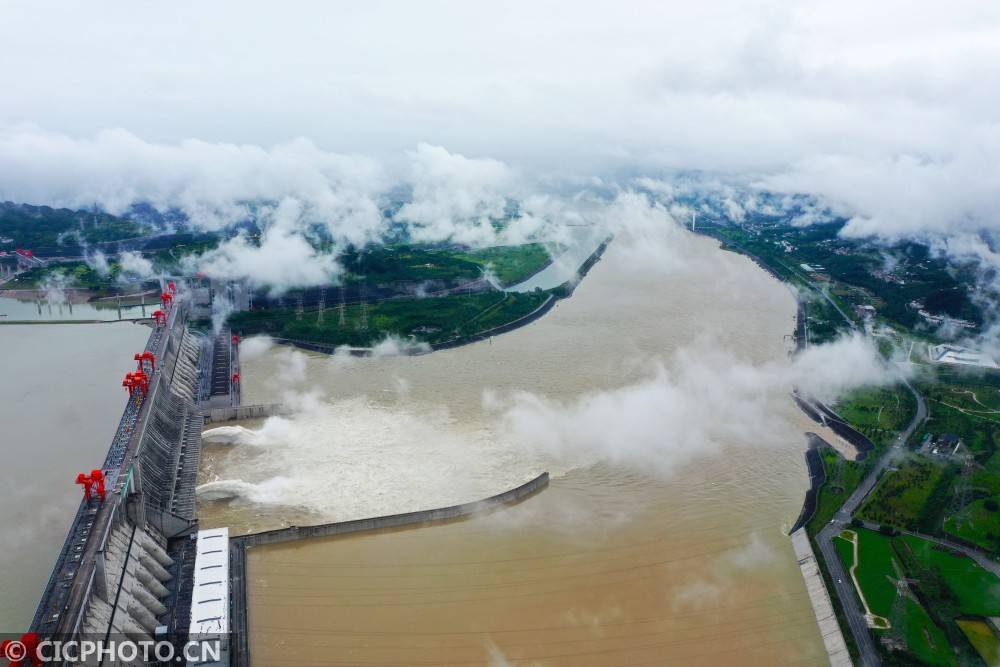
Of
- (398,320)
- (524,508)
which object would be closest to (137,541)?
(524,508)

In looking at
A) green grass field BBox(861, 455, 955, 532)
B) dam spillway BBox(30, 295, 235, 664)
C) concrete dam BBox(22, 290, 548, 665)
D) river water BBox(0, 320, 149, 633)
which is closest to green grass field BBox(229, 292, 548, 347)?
river water BBox(0, 320, 149, 633)

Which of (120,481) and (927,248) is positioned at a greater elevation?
(927,248)

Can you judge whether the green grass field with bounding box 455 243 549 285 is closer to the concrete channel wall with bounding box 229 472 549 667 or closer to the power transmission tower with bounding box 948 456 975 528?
the concrete channel wall with bounding box 229 472 549 667

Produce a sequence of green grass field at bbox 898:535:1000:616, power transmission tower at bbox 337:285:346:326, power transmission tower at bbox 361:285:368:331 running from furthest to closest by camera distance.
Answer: power transmission tower at bbox 337:285:346:326 → power transmission tower at bbox 361:285:368:331 → green grass field at bbox 898:535:1000:616

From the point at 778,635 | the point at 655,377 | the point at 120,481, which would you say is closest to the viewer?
the point at 778,635

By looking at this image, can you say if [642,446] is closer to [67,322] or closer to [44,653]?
[44,653]

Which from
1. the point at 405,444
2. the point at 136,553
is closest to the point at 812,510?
the point at 405,444
